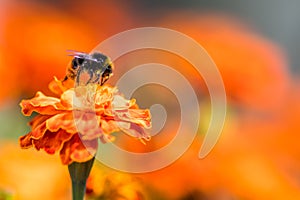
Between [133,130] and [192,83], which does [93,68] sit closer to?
[133,130]

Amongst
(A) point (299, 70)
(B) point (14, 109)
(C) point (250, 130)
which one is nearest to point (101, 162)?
(B) point (14, 109)

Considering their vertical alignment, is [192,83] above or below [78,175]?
above

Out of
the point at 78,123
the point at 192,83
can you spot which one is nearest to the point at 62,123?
the point at 78,123

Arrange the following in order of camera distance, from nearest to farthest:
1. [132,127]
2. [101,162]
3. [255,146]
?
[132,127], [101,162], [255,146]

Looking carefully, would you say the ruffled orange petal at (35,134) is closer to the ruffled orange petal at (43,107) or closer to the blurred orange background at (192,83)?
the ruffled orange petal at (43,107)

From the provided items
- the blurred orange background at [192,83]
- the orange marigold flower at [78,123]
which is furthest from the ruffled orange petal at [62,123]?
the blurred orange background at [192,83]

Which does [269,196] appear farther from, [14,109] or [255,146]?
[14,109]
